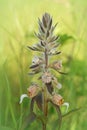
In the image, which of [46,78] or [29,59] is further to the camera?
[29,59]

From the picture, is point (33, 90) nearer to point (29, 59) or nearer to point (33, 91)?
point (33, 91)

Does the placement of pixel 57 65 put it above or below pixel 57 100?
above

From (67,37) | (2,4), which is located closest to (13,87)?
(67,37)

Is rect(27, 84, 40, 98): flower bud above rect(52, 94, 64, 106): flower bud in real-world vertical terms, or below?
above

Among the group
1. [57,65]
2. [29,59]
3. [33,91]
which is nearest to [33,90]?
[33,91]

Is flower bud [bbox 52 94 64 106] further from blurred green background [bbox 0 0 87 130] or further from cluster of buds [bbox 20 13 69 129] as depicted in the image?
blurred green background [bbox 0 0 87 130]

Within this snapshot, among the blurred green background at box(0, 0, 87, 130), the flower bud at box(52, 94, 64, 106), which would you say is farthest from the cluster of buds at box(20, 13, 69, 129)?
the blurred green background at box(0, 0, 87, 130)
